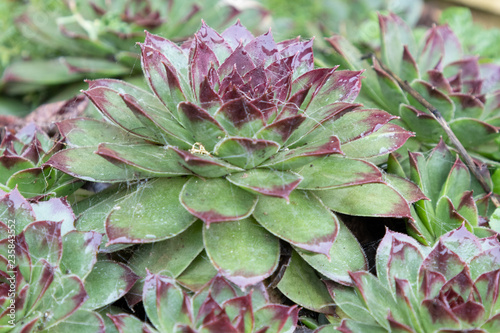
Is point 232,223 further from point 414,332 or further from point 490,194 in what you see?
point 490,194

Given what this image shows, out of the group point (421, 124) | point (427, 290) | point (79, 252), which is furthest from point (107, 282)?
point (421, 124)

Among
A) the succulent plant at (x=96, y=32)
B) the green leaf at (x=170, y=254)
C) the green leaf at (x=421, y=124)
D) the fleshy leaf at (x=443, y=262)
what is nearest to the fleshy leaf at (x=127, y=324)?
the green leaf at (x=170, y=254)

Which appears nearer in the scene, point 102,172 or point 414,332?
point 414,332

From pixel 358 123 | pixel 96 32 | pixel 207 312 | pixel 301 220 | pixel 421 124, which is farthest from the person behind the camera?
pixel 96 32

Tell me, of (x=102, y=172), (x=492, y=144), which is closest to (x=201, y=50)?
(x=102, y=172)

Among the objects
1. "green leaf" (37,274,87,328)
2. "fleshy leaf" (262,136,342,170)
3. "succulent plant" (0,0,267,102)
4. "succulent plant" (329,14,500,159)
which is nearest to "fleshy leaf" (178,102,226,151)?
"fleshy leaf" (262,136,342,170)

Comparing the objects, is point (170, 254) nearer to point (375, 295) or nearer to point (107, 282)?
point (107, 282)
